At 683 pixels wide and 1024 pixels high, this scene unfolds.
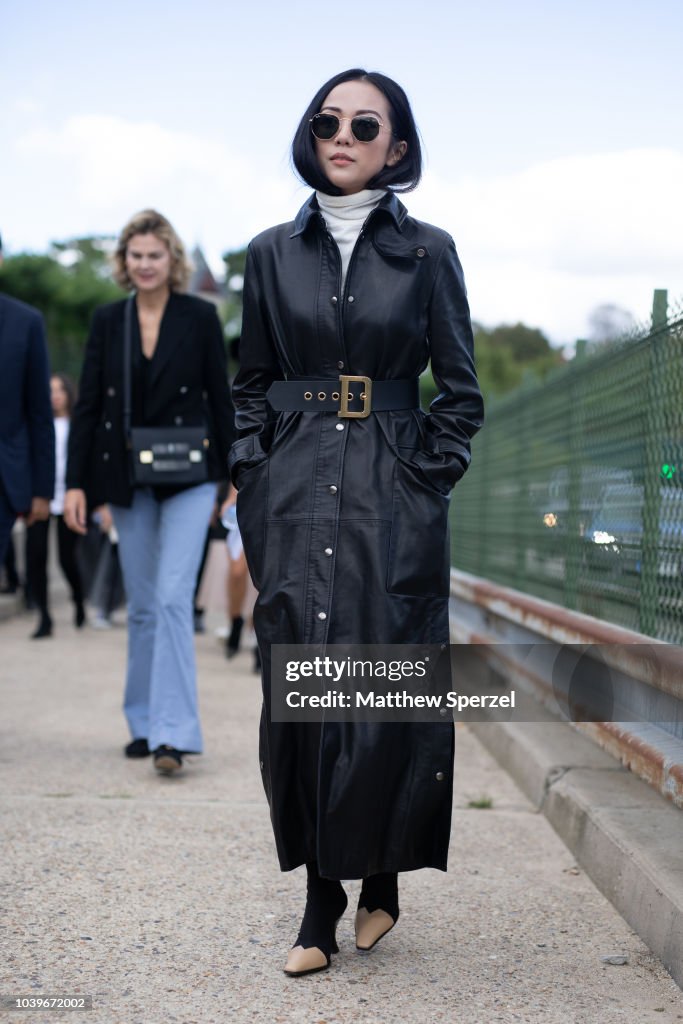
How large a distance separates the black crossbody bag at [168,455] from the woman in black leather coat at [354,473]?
2337 millimetres

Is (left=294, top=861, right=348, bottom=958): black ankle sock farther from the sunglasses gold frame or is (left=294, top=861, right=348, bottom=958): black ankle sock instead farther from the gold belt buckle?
the sunglasses gold frame

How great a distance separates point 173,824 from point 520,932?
62.5 inches

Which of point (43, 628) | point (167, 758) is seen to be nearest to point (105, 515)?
point (43, 628)

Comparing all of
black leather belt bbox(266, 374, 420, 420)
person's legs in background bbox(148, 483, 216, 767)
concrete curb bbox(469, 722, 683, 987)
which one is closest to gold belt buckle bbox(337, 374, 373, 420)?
black leather belt bbox(266, 374, 420, 420)

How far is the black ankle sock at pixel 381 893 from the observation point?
12.0 feet

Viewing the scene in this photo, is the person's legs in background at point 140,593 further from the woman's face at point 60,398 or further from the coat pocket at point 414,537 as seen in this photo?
the woman's face at point 60,398

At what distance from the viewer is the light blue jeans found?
5.92 meters

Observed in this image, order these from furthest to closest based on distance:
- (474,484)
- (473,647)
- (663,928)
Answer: (474,484) < (473,647) < (663,928)

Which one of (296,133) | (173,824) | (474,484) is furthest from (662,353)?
(474,484)

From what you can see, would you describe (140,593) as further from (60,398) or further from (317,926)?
(60,398)

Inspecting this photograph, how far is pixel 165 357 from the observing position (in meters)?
6.24

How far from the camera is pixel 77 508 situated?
6.24 metres

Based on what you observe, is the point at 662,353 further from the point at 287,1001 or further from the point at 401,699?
the point at 287,1001

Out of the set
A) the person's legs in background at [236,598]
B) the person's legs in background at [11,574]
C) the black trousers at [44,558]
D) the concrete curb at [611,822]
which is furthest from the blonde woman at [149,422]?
the person's legs in background at [11,574]
